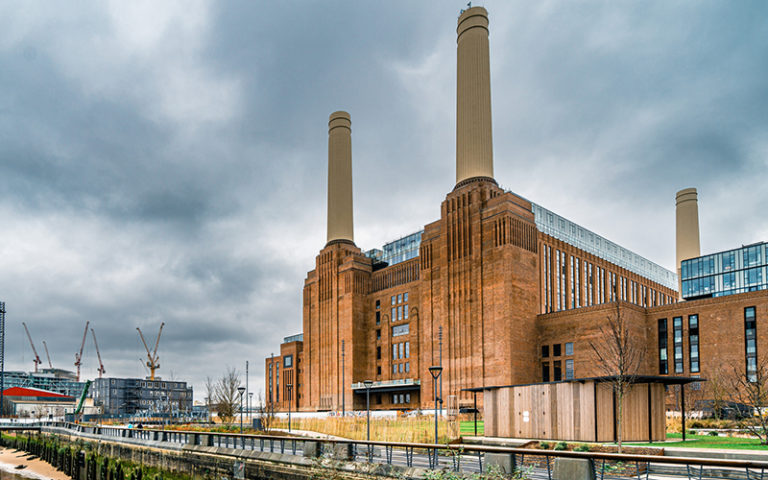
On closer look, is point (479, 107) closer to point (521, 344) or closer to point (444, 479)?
point (521, 344)

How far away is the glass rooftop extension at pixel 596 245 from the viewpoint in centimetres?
10088

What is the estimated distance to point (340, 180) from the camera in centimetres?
12625

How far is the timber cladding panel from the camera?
116 ft

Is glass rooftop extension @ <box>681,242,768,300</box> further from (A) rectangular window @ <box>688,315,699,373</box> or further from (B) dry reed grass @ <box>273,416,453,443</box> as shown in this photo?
(B) dry reed grass @ <box>273,416,453,443</box>

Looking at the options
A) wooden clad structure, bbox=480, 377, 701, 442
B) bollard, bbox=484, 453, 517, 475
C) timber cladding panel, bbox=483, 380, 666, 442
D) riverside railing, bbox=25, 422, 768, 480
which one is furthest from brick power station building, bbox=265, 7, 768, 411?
bollard, bbox=484, 453, 517, 475

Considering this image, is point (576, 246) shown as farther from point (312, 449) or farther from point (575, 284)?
point (312, 449)

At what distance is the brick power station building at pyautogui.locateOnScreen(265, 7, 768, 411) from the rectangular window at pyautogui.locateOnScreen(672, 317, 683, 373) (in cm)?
13

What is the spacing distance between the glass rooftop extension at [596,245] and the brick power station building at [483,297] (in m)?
0.37

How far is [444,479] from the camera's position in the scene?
1692cm

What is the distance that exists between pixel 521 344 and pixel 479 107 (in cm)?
3785

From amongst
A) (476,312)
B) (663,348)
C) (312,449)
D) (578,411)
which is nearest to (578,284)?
(663,348)

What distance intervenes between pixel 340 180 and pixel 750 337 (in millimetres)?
78336

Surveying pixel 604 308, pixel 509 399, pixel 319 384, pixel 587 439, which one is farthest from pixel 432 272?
pixel 587 439

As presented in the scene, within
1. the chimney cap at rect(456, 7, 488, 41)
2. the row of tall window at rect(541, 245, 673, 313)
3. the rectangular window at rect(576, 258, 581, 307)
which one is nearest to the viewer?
the row of tall window at rect(541, 245, 673, 313)
